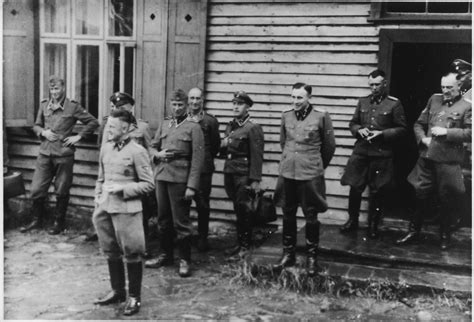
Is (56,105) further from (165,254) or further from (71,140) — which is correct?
(165,254)

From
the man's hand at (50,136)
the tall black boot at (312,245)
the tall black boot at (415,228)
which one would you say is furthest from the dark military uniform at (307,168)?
the man's hand at (50,136)

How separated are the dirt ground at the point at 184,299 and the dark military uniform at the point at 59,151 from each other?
1.01 metres

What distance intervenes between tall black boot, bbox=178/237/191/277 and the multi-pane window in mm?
2344

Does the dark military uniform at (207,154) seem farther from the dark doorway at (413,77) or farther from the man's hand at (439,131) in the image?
the dark doorway at (413,77)

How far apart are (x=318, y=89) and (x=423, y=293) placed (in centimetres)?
255

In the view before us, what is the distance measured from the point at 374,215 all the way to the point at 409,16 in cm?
204

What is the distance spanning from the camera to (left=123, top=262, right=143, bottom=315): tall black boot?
14.7 feet

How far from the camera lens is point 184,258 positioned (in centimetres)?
550

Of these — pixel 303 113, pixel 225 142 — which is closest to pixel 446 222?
pixel 303 113

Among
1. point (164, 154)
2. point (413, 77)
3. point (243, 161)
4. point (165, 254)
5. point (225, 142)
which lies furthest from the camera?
point (413, 77)

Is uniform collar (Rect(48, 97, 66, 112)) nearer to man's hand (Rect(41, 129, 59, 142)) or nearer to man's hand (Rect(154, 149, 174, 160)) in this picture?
man's hand (Rect(41, 129, 59, 142))

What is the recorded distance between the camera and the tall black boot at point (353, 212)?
5.89 m

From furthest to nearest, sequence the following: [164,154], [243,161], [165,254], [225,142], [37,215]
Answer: [37,215] < [225,142] < [243,161] < [165,254] < [164,154]

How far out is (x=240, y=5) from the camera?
6.56 metres
